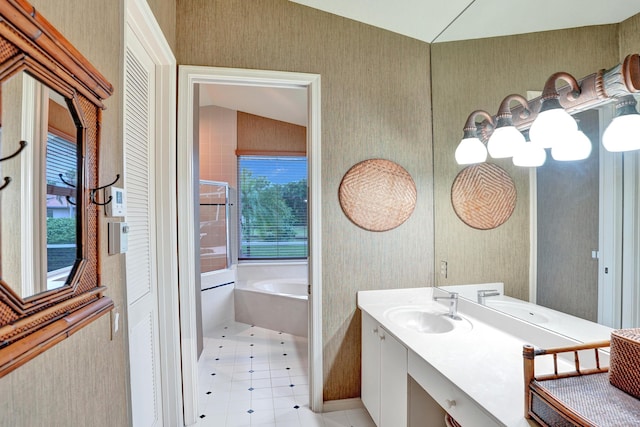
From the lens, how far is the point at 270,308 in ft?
12.0

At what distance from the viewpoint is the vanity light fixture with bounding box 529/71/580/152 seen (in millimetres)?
1223

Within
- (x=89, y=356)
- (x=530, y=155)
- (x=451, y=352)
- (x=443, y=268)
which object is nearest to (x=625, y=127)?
(x=530, y=155)

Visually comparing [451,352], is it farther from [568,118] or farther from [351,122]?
[351,122]

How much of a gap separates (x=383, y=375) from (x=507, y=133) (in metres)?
1.44

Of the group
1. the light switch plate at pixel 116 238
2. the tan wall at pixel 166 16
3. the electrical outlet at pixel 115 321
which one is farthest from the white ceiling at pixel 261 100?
the electrical outlet at pixel 115 321

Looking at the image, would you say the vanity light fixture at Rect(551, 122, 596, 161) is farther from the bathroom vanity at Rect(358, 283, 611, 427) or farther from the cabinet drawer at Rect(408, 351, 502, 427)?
the cabinet drawer at Rect(408, 351, 502, 427)

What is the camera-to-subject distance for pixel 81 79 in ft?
2.85

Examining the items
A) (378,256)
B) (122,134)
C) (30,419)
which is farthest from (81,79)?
(378,256)

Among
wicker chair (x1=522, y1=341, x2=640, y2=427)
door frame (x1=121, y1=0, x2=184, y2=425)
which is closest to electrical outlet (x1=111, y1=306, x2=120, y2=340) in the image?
door frame (x1=121, y1=0, x2=184, y2=425)

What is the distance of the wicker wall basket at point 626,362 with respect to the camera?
0.84m

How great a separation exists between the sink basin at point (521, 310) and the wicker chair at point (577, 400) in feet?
1.83

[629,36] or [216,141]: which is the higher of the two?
[216,141]

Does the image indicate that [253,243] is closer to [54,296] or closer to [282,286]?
[282,286]

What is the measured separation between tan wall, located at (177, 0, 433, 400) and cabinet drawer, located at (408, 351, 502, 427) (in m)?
0.79
